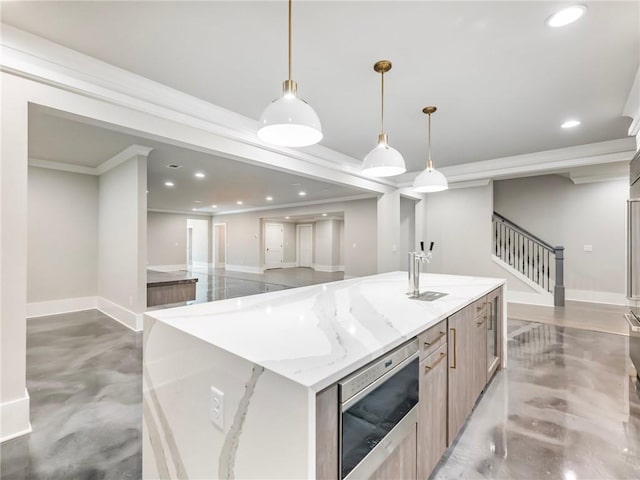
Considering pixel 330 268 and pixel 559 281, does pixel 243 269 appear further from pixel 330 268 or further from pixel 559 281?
pixel 559 281

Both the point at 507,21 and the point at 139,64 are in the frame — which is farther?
the point at 139,64

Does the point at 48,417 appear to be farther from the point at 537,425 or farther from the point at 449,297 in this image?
the point at 537,425

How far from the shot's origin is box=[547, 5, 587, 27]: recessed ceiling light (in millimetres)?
1834

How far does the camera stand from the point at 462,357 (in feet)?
6.20

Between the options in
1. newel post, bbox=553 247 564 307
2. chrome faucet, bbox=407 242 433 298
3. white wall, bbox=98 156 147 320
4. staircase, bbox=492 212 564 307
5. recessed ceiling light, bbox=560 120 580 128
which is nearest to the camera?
chrome faucet, bbox=407 242 433 298

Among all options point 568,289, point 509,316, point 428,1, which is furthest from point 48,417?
point 568,289

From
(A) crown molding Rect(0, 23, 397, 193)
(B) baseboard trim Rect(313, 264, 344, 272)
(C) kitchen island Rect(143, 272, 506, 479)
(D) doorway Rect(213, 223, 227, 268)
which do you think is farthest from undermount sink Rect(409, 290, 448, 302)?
(D) doorway Rect(213, 223, 227, 268)

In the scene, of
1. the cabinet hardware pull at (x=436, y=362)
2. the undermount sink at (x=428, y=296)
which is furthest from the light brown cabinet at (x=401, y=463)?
the undermount sink at (x=428, y=296)

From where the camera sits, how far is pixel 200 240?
13547mm

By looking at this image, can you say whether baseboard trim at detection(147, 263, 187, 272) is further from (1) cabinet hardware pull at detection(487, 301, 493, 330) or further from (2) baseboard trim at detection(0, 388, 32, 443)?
(1) cabinet hardware pull at detection(487, 301, 493, 330)

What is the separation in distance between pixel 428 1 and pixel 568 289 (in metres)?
6.91

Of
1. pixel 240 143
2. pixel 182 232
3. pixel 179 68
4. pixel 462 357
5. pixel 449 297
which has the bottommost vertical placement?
pixel 462 357

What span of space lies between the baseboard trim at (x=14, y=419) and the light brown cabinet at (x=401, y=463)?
2420 mm

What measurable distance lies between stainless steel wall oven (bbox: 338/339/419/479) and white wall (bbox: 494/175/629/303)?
6933 mm
